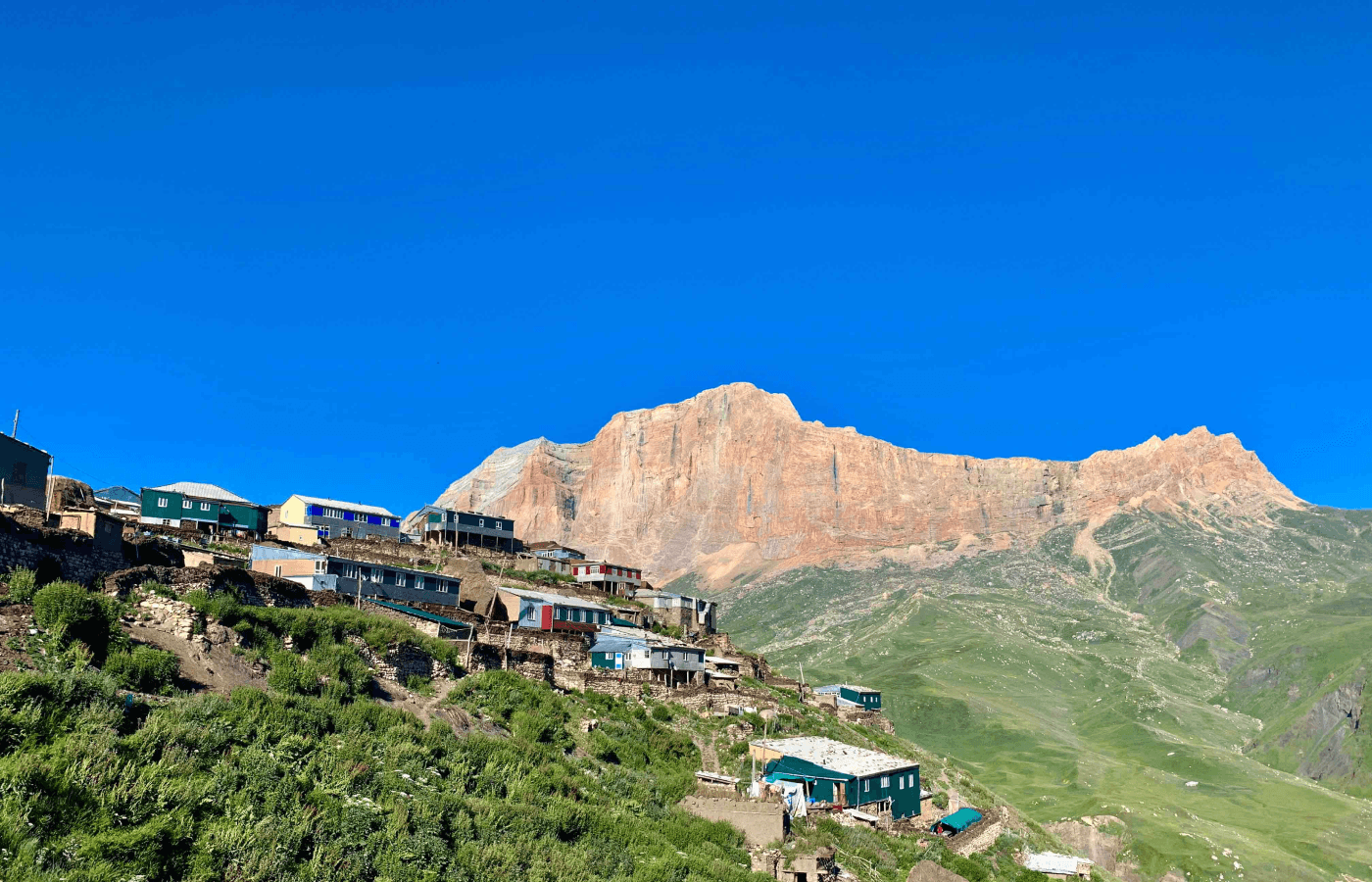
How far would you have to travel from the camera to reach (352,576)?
4597 centimetres

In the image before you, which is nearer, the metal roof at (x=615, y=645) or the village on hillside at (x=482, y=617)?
the village on hillside at (x=482, y=617)

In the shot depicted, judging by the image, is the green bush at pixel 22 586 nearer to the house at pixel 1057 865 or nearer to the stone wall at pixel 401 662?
the stone wall at pixel 401 662

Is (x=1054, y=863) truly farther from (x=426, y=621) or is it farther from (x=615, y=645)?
(x=426, y=621)

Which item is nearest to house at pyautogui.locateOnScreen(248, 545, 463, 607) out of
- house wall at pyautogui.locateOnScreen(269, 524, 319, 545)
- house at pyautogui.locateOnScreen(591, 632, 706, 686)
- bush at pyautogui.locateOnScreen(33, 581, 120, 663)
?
house at pyautogui.locateOnScreen(591, 632, 706, 686)

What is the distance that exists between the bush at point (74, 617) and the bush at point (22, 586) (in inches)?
16.1

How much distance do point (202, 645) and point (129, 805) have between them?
33.5ft

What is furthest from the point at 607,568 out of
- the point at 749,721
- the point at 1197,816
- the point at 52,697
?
the point at 52,697

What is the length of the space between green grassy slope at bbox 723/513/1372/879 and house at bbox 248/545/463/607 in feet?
160

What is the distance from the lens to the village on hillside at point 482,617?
26.4 metres

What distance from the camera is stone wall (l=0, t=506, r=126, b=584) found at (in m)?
24.4

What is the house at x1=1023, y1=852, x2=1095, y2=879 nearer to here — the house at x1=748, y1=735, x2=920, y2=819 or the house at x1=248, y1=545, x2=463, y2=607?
the house at x1=748, y1=735, x2=920, y2=819

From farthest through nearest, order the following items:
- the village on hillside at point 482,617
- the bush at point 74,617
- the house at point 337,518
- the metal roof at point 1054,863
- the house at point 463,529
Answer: the house at point 463,529, the house at point 337,518, the metal roof at point 1054,863, the village on hillside at point 482,617, the bush at point 74,617

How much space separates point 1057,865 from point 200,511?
54.7m

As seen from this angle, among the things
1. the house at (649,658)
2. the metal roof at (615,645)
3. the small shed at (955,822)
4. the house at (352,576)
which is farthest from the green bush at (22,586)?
the small shed at (955,822)
